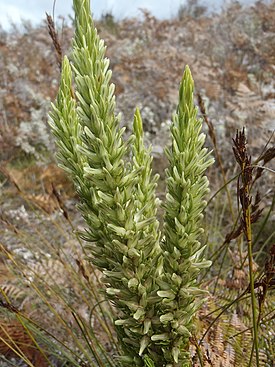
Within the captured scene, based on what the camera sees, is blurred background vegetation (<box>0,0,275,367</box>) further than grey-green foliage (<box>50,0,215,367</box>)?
Yes

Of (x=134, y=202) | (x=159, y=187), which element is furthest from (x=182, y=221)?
(x=159, y=187)

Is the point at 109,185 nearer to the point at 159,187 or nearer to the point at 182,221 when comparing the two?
the point at 182,221

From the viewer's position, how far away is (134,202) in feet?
2.71

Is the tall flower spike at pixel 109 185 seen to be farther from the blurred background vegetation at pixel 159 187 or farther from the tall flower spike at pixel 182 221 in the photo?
the blurred background vegetation at pixel 159 187

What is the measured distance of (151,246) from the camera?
33.5 inches

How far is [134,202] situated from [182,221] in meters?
0.10

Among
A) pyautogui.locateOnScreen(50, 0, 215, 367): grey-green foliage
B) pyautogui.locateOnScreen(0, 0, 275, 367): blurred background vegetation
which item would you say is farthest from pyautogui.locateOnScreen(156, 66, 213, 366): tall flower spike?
pyautogui.locateOnScreen(0, 0, 275, 367): blurred background vegetation

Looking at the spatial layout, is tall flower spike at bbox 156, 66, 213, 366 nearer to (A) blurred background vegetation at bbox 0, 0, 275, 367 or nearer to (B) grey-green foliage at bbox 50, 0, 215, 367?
(B) grey-green foliage at bbox 50, 0, 215, 367

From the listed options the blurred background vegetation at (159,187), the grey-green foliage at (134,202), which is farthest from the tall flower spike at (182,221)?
the blurred background vegetation at (159,187)

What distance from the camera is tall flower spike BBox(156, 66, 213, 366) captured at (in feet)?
2.48

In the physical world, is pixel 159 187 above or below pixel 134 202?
below

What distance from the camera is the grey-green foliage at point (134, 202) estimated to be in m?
0.74

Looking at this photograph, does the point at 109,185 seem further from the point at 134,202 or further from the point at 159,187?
the point at 159,187

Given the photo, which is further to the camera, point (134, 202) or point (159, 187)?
point (159, 187)
